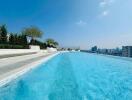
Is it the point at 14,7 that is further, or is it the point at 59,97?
the point at 14,7

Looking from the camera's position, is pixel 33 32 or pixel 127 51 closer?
pixel 127 51

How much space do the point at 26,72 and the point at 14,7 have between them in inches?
1047

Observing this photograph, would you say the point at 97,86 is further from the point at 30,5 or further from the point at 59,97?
the point at 30,5

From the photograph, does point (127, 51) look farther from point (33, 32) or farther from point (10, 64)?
point (10, 64)

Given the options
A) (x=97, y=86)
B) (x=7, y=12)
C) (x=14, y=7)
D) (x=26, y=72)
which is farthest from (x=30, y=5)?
(x=97, y=86)

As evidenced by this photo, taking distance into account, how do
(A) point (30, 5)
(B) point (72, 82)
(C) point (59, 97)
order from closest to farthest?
(C) point (59, 97)
(B) point (72, 82)
(A) point (30, 5)

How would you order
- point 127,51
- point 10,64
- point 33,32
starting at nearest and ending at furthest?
point 10,64, point 127,51, point 33,32

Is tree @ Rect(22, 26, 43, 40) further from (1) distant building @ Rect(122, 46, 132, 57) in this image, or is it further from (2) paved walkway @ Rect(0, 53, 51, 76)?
(2) paved walkway @ Rect(0, 53, 51, 76)

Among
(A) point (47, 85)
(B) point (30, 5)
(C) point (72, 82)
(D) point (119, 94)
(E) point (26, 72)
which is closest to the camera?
(D) point (119, 94)

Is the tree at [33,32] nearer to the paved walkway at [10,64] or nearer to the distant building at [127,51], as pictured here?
the distant building at [127,51]

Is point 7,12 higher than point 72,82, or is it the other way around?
point 7,12

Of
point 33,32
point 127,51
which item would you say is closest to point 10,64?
point 127,51

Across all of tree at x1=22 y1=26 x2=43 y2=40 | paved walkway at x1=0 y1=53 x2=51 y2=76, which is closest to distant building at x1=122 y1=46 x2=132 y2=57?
tree at x1=22 y1=26 x2=43 y2=40

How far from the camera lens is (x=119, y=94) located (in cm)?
671
